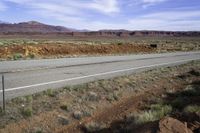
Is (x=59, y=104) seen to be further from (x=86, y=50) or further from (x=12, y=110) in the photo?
(x=86, y=50)

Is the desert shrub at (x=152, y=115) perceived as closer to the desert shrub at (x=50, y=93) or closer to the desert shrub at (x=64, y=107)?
the desert shrub at (x=64, y=107)

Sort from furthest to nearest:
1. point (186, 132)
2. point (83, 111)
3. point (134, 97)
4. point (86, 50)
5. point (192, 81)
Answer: point (86, 50) → point (192, 81) → point (134, 97) → point (83, 111) → point (186, 132)

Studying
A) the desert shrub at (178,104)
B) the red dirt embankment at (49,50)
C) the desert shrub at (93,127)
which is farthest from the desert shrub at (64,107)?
the red dirt embankment at (49,50)

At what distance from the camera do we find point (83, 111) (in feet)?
37.5

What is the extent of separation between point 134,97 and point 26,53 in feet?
82.2

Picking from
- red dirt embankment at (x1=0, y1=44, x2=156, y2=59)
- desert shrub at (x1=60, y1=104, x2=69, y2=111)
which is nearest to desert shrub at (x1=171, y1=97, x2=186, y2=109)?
desert shrub at (x1=60, y1=104, x2=69, y2=111)

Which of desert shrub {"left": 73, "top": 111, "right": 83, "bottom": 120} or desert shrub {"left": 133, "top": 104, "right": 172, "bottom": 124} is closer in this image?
desert shrub {"left": 133, "top": 104, "right": 172, "bottom": 124}

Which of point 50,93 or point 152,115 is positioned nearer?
point 152,115

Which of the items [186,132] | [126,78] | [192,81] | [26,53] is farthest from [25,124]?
[26,53]

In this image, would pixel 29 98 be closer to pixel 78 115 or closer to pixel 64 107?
pixel 64 107

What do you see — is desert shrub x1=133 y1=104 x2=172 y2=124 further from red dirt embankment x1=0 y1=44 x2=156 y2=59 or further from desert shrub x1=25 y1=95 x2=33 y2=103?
red dirt embankment x1=0 y1=44 x2=156 y2=59

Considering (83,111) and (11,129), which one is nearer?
(11,129)

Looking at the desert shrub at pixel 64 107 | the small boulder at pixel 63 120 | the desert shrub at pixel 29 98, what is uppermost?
the desert shrub at pixel 29 98

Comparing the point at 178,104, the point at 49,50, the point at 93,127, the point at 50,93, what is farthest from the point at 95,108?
the point at 49,50
